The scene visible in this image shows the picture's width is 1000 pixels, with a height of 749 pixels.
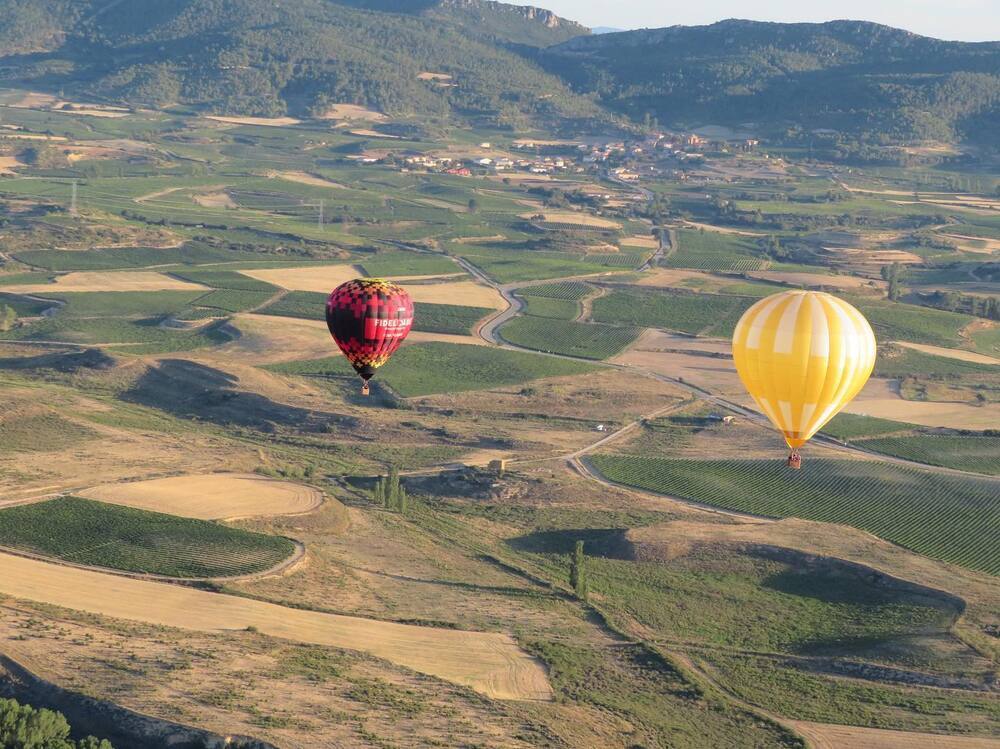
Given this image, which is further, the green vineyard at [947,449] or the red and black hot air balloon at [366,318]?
the green vineyard at [947,449]

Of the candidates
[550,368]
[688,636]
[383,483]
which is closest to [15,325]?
[550,368]

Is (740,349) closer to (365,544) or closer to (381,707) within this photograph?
(381,707)

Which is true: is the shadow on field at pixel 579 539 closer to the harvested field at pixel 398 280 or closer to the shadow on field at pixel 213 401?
the shadow on field at pixel 213 401

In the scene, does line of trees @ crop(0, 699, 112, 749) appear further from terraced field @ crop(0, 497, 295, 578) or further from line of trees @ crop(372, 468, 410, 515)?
line of trees @ crop(372, 468, 410, 515)

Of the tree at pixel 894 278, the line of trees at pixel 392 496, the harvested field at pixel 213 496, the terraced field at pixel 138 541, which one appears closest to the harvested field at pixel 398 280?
the tree at pixel 894 278

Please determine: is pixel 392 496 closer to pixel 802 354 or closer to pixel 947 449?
pixel 802 354

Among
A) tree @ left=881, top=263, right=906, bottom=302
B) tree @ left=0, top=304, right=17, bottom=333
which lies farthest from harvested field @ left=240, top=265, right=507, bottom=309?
tree @ left=881, top=263, right=906, bottom=302
